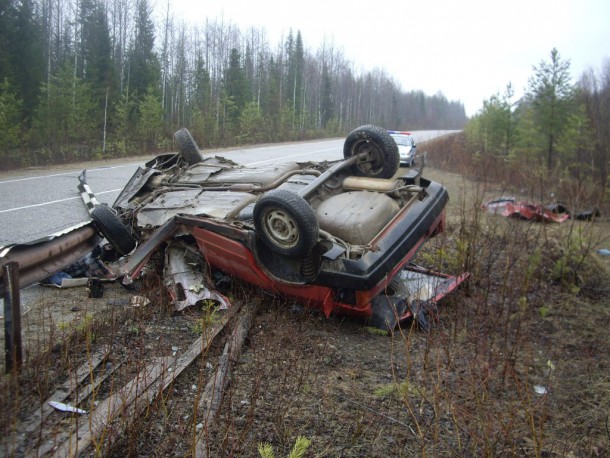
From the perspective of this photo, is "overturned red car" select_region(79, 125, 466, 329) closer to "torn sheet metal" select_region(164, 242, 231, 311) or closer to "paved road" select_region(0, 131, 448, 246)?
"torn sheet metal" select_region(164, 242, 231, 311)

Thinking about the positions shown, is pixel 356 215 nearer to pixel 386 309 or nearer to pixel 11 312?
pixel 386 309

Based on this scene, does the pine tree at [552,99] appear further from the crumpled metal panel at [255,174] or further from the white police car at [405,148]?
the crumpled metal panel at [255,174]

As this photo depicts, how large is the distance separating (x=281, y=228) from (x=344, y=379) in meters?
1.39

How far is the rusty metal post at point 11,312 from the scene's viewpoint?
3.06 metres

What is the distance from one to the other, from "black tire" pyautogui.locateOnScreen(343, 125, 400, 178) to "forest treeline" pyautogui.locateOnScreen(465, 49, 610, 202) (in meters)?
11.0

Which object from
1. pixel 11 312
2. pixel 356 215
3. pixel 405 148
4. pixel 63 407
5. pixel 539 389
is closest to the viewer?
pixel 63 407

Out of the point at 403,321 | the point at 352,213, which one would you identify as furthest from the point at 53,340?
the point at 403,321

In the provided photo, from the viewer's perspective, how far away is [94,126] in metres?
24.9

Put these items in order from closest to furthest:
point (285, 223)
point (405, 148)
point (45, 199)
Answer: point (285, 223), point (45, 199), point (405, 148)

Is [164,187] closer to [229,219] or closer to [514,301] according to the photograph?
[229,219]

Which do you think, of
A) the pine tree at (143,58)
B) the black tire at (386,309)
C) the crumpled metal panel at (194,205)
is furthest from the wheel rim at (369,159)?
the pine tree at (143,58)

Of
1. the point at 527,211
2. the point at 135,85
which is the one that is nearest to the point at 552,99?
the point at 527,211

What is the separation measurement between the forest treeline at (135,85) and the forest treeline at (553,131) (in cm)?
1559

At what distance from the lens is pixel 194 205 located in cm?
526
